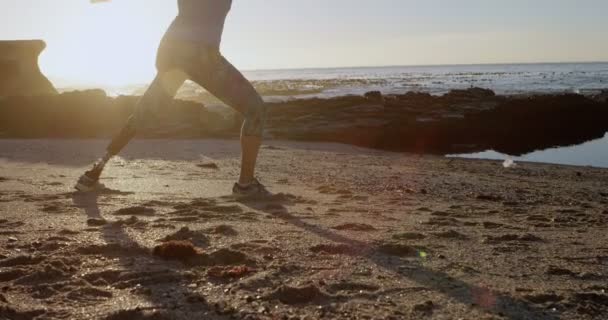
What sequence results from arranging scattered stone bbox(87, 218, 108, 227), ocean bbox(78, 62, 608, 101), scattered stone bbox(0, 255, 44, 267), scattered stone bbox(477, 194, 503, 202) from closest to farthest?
1. scattered stone bbox(0, 255, 44, 267)
2. scattered stone bbox(87, 218, 108, 227)
3. scattered stone bbox(477, 194, 503, 202)
4. ocean bbox(78, 62, 608, 101)

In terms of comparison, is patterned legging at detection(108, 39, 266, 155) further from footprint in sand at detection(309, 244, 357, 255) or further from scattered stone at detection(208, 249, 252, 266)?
scattered stone at detection(208, 249, 252, 266)

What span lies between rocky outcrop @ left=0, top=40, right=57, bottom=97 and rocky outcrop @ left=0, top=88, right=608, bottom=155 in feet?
20.4

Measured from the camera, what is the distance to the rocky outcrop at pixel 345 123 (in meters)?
13.3

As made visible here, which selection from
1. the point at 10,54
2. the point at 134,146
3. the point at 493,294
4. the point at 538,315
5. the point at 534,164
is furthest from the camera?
the point at 10,54

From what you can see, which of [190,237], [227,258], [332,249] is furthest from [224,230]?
[332,249]

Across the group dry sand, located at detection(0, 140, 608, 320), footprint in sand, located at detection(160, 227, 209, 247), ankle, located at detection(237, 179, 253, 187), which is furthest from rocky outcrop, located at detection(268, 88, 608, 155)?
footprint in sand, located at detection(160, 227, 209, 247)

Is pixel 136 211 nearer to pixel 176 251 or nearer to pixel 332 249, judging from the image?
pixel 176 251

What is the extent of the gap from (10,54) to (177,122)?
32.0ft

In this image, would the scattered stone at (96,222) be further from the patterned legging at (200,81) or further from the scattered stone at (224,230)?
the patterned legging at (200,81)

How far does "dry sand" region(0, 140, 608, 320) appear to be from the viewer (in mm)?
2361

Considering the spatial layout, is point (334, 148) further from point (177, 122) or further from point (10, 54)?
point (10, 54)

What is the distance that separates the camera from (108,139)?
12.2 m

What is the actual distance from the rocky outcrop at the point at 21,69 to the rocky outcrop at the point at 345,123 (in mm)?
6208

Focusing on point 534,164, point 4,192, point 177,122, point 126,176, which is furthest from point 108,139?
point 534,164
